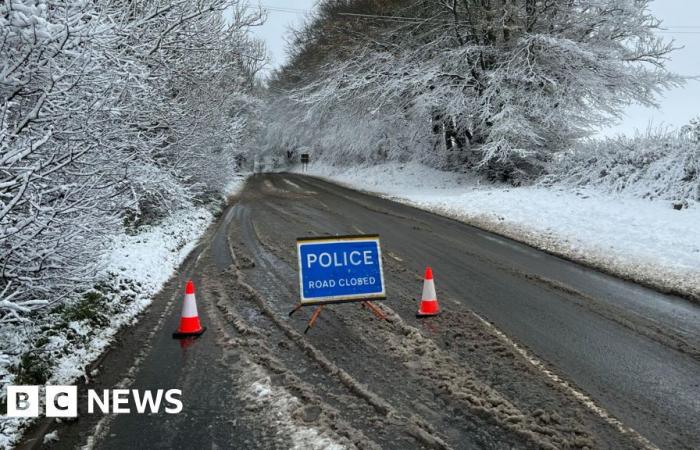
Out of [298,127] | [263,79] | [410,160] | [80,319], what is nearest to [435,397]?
[80,319]

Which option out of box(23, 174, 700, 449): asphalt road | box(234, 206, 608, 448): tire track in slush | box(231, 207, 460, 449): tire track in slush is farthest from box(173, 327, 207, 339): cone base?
box(234, 206, 608, 448): tire track in slush

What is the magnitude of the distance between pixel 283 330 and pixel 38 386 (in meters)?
2.69

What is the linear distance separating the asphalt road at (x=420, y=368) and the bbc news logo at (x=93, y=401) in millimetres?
128

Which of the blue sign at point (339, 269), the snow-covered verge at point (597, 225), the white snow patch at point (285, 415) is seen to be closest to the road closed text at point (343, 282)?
the blue sign at point (339, 269)

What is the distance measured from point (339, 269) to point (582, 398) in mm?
3419

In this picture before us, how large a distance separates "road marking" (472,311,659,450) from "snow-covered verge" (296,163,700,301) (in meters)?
4.32

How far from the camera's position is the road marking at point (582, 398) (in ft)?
12.9

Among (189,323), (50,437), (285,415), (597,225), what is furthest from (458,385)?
(597,225)

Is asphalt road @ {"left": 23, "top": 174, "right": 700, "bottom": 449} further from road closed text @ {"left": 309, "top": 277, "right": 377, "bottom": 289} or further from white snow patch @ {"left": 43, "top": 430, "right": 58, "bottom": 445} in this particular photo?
road closed text @ {"left": 309, "top": 277, "right": 377, "bottom": 289}

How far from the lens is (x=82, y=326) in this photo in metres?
5.98

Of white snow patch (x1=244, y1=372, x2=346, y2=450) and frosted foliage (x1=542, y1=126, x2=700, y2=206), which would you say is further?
frosted foliage (x1=542, y1=126, x2=700, y2=206)

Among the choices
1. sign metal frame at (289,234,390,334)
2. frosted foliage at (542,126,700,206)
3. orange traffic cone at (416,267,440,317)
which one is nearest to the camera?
sign metal frame at (289,234,390,334)

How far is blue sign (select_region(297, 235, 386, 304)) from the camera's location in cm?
669

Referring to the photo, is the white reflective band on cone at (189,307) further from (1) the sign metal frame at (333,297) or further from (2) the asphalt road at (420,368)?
(1) the sign metal frame at (333,297)
